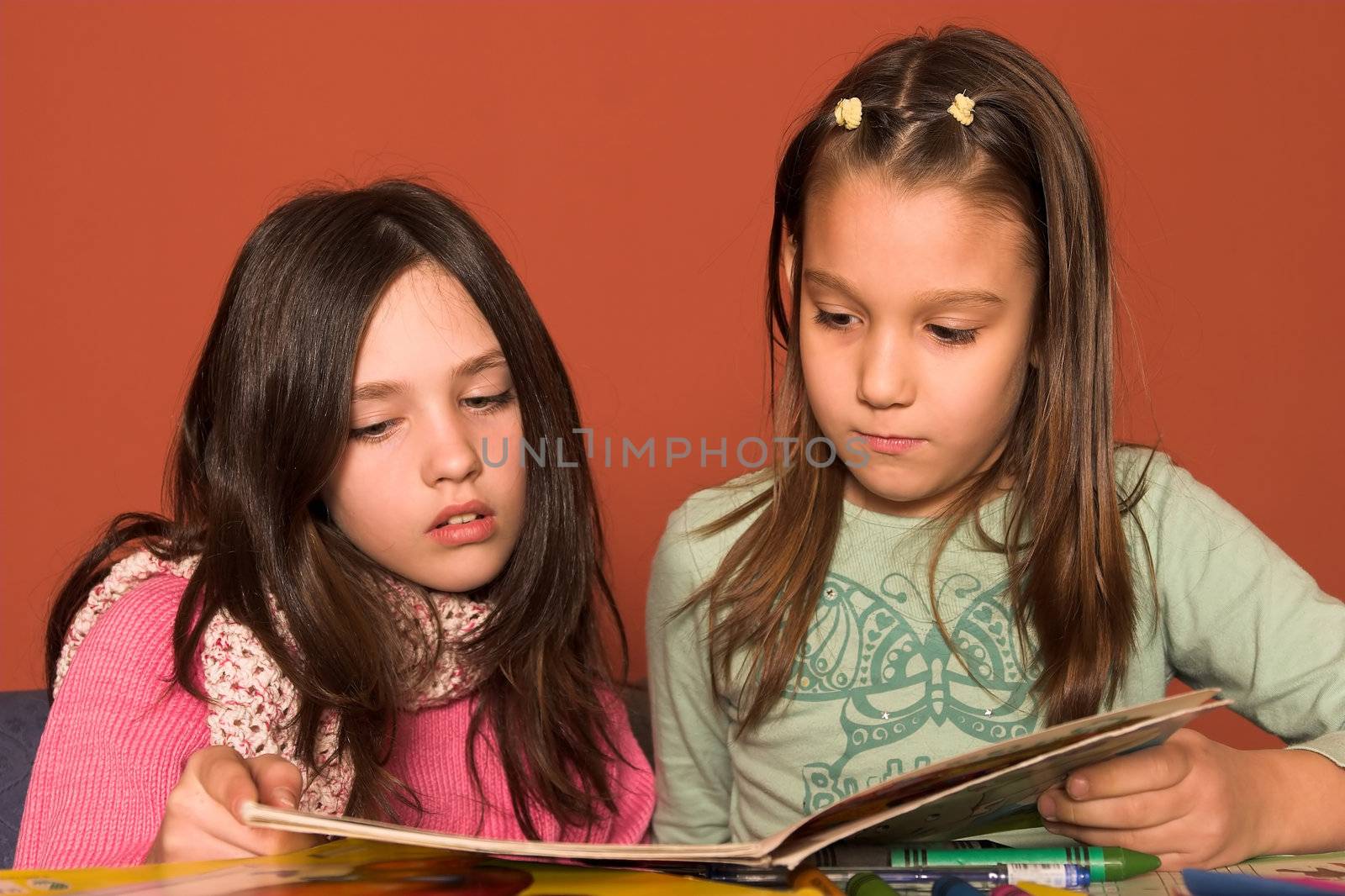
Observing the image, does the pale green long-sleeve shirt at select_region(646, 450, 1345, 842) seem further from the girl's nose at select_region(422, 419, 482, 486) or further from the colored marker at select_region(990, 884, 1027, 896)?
Answer: the colored marker at select_region(990, 884, 1027, 896)

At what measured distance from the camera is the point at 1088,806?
0.95m

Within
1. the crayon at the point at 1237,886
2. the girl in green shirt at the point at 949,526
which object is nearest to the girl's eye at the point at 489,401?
the girl in green shirt at the point at 949,526

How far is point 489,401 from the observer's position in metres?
1.30

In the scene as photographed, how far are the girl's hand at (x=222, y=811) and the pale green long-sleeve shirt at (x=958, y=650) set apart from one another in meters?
0.55

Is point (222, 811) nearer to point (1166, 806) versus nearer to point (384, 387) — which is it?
point (384, 387)

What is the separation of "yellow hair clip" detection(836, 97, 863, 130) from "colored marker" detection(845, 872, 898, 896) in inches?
25.1

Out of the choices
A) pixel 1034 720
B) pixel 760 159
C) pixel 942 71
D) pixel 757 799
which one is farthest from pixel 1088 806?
pixel 760 159

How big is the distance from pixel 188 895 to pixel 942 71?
890 mm

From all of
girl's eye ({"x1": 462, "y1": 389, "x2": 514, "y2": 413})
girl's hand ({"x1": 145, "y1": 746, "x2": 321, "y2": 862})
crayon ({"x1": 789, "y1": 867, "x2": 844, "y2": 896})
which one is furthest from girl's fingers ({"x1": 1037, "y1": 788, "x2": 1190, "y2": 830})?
girl's eye ({"x1": 462, "y1": 389, "x2": 514, "y2": 413})

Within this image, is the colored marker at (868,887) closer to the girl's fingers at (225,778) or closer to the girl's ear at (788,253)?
the girl's fingers at (225,778)

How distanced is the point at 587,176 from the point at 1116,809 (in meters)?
1.48

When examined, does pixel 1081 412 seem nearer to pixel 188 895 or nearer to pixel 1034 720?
pixel 1034 720

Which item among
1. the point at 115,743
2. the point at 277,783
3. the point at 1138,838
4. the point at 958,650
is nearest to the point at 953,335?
the point at 958,650

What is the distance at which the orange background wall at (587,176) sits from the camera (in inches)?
84.9
